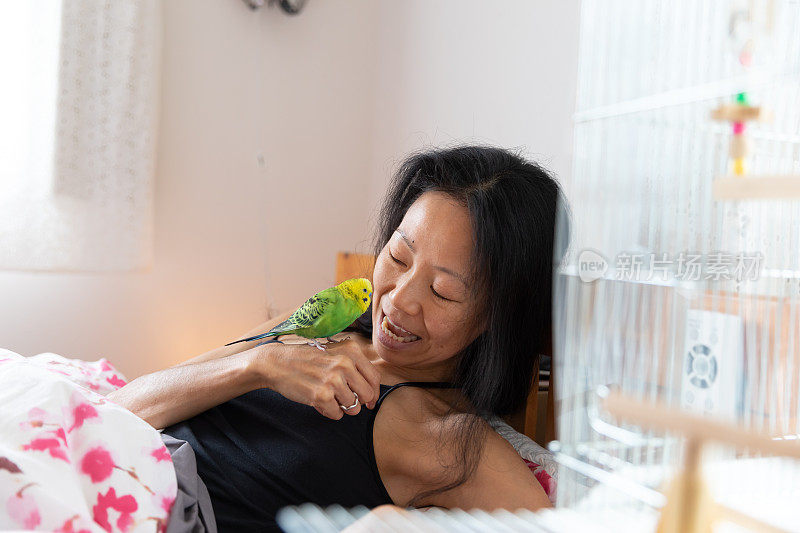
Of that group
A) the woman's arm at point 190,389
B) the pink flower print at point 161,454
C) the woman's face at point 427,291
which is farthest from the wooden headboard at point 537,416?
the pink flower print at point 161,454

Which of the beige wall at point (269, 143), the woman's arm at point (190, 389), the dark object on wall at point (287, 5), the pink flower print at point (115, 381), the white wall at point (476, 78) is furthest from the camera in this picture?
the dark object on wall at point (287, 5)

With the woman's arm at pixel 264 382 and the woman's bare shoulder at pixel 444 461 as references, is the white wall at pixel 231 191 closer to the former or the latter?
the woman's arm at pixel 264 382

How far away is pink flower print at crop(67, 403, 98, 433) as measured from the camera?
0.83 metres

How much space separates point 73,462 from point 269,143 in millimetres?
1684

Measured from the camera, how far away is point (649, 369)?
0.45 m

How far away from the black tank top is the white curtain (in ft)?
3.67

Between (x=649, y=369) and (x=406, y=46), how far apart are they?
200cm

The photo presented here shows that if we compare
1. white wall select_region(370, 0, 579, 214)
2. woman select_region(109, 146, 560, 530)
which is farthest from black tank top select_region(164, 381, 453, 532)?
white wall select_region(370, 0, 579, 214)

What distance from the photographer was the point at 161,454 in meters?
0.85

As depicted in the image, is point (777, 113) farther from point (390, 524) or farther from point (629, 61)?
point (390, 524)

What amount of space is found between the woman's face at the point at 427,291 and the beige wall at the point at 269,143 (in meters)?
0.72

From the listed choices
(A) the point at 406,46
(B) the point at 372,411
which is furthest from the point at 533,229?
(A) the point at 406,46

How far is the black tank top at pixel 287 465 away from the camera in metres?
0.96

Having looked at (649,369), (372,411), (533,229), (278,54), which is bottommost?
(372,411)
